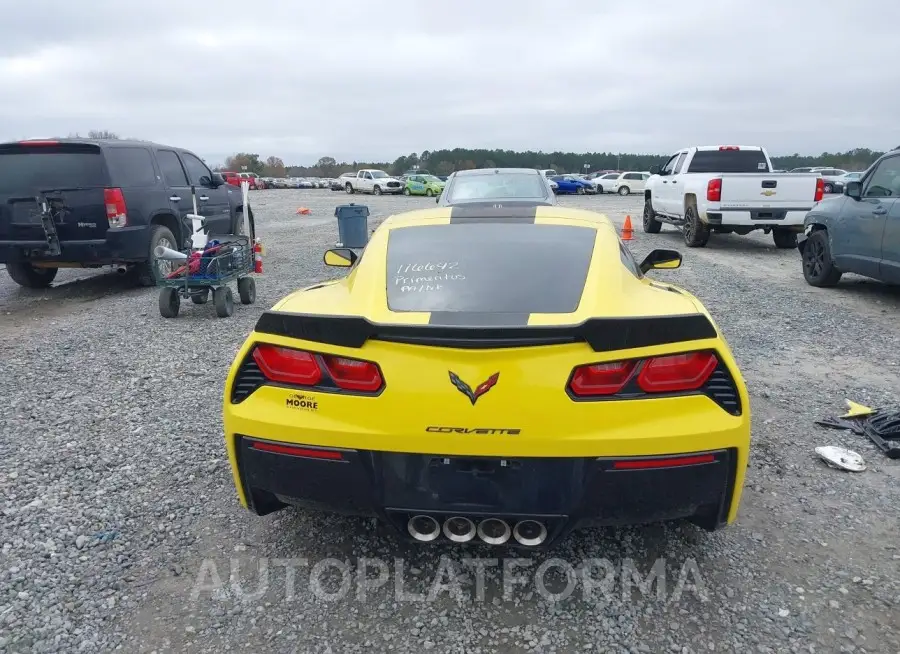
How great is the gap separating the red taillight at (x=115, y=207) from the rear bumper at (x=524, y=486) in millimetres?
6891

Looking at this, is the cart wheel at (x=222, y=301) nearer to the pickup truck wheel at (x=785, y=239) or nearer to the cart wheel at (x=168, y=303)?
the cart wheel at (x=168, y=303)

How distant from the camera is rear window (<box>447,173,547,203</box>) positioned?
9.43m

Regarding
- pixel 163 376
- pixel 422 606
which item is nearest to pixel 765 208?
pixel 163 376

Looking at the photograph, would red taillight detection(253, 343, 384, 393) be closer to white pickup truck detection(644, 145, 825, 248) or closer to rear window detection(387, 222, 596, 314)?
rear window detection(387, 222, 596, 314)

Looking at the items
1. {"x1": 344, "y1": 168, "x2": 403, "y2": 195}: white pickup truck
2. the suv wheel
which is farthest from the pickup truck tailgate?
{"x1": 344, "y1": 168, "x2": 403, "y2": 195}: white pickup truck

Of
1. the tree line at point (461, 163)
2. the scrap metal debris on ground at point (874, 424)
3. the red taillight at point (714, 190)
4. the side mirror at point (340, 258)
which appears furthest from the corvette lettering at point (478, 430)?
the tree line at point (461, 163)

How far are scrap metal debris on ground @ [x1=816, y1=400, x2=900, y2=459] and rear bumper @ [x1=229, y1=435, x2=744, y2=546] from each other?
203 cm

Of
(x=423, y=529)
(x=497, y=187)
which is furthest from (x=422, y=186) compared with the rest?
(x=423, y=529)

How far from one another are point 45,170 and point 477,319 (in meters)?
7.84

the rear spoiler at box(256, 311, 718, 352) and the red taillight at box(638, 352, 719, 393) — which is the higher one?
the rear spoiler at box(256, 311, 718, 352)

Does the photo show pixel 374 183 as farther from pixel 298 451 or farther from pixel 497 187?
pixel 298 451

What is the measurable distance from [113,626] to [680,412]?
2.21m

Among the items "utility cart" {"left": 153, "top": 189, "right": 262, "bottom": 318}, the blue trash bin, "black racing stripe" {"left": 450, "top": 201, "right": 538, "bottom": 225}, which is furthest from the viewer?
the blue trash bin

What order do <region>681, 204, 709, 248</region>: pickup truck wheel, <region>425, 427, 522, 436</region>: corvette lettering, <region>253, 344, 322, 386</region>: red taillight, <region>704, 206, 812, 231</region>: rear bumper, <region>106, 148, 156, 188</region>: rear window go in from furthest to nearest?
<region>681, 204, 709, 248</region>: pickup truck wheel → <region>704, 206, 812, 231</region>: rear bumper → <region>106, 148, 156, 188</region>: rear window → <region>253, 344, 322, 386</region>: red taillight → <region>425, 427, 522, 436</region>: corvette lettering
